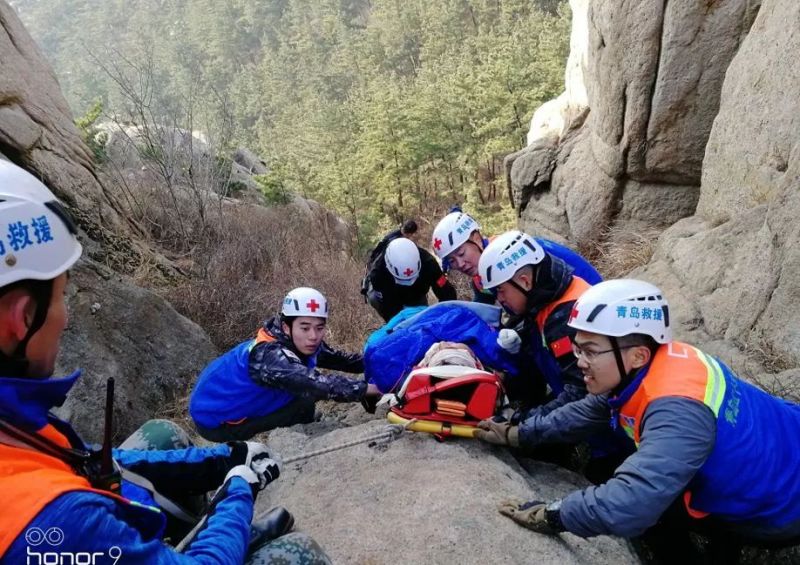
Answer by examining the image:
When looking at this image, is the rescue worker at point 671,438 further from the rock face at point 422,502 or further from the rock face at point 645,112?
the rock face at point 645,112

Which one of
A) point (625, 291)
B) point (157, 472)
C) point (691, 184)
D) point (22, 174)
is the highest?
point (22, 174)

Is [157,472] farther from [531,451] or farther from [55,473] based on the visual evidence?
[531,451]

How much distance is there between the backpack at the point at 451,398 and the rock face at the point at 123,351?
10.6ft

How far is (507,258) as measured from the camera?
3557 millimetres

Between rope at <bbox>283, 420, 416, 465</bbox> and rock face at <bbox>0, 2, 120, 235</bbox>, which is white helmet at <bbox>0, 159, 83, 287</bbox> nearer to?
rope at <bbox>283, 420, 416, 465</bbox>

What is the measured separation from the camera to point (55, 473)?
1.55 metres

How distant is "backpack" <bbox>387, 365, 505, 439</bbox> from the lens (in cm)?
363

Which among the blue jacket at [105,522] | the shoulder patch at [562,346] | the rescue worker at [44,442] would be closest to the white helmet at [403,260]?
the shoulder patch at [562,346]

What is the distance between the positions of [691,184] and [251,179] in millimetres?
15088

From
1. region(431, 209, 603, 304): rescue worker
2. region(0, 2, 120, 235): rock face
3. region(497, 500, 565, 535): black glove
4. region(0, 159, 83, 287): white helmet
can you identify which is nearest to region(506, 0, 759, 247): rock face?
region(431, 209, 603, 304): rescue worker

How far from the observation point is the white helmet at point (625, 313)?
8.59 feet

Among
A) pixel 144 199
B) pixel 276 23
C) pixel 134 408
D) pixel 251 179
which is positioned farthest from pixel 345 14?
pixel 134 408

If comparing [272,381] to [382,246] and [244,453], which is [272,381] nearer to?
[244,453]

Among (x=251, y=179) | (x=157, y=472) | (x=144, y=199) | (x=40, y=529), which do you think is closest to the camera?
(x=40, y=529)
